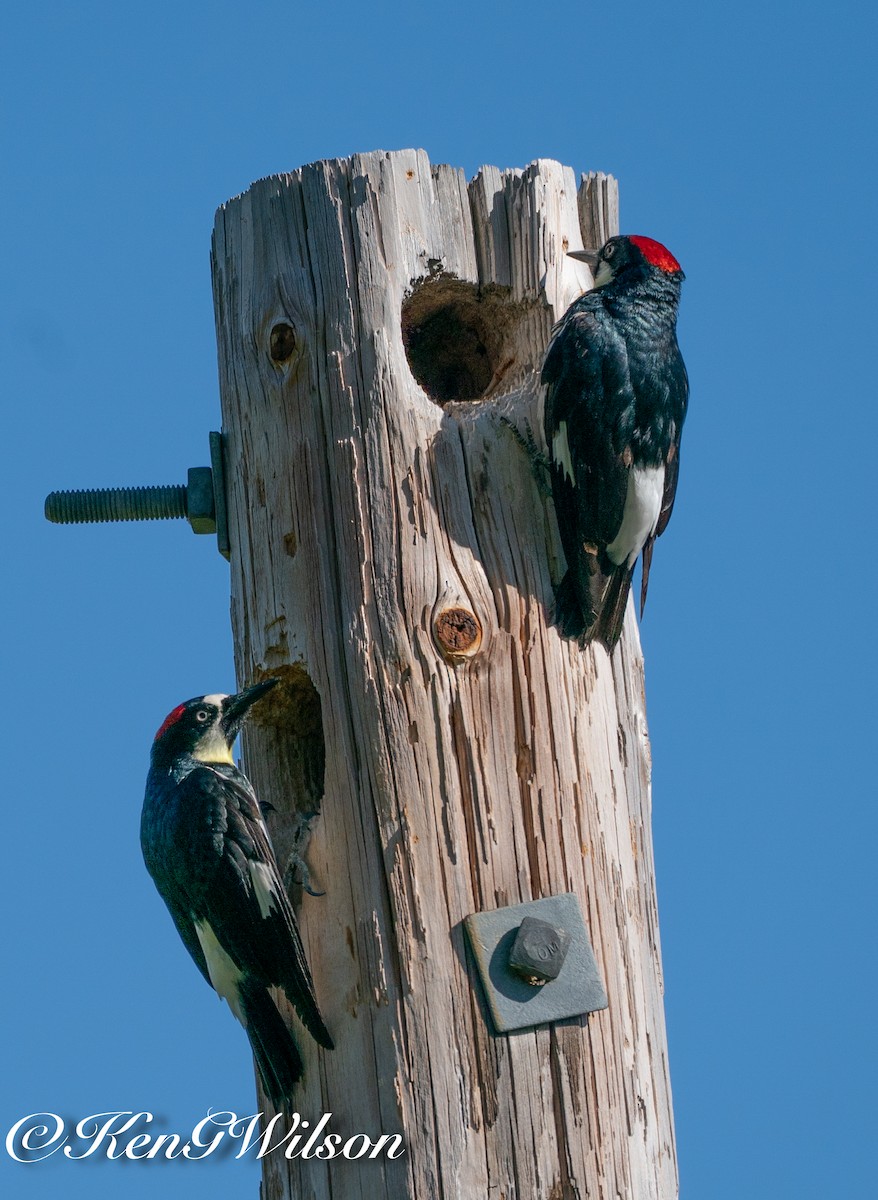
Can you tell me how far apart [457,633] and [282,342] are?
0.89 metres

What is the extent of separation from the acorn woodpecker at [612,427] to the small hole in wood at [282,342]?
2.02 feet

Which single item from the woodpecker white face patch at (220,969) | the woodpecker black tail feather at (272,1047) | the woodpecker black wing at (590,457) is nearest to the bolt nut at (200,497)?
the woodpecker black wing at (590,457)

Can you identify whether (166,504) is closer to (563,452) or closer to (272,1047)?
(563,452)

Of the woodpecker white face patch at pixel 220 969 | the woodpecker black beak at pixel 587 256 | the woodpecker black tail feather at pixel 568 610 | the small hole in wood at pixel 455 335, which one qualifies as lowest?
the woodpecker white face patch at pixel 220 969

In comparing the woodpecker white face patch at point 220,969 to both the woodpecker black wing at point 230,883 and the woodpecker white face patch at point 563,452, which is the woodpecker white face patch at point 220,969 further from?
the woodpecker white face patch at point 563,452

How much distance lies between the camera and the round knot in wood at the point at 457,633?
3.35 m

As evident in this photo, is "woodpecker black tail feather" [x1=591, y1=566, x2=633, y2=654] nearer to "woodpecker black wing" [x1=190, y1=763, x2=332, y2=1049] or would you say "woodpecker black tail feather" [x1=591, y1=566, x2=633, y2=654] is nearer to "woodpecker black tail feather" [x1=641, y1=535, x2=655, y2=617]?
"woodpecker black tail feather" [x1=641, y1=535, x2=655, y2=617]

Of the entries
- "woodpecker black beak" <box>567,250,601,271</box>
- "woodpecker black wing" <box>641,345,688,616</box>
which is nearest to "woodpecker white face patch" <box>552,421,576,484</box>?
"woodpecker black wing" <box>641,345,688,616</box>

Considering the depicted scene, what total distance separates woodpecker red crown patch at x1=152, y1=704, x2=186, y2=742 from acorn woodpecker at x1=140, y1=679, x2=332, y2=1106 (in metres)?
0.08

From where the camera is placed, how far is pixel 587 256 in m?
3.92

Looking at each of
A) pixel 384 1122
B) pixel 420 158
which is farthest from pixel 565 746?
pixel 420 158

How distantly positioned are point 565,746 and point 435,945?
20.4 inches

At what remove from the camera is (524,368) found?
3.90 m

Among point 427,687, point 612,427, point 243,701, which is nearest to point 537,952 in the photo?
point 427,687
